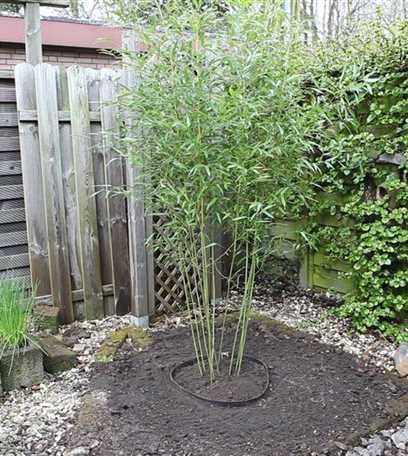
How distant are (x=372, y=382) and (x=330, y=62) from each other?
1796 millimetres

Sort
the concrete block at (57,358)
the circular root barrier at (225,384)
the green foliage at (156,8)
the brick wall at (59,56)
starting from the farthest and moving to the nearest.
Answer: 1. the brick wall at (59,56)
2. the concrete block at (57,358)
3. the circular root barrier at (225,384)
4. the green foliage at (156,8)

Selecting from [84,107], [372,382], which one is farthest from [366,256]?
[84,107]

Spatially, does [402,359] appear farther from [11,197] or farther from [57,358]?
[11,197]

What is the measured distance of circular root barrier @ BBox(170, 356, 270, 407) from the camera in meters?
2.06

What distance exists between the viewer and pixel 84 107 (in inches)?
105

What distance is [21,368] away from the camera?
216cm

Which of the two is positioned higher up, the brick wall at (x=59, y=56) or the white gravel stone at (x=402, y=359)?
the brick wall at (x=59, y=56)

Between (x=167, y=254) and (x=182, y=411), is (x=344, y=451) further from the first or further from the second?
(x=167, y=254)

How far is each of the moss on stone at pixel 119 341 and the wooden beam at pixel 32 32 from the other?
1.72 metres

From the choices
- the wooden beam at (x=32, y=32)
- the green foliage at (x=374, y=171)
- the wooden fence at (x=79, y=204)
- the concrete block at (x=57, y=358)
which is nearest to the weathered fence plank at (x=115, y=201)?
the wooden fence at (x=79, y=204)

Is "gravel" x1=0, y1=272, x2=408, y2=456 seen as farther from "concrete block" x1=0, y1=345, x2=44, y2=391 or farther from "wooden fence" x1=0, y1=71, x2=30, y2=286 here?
"wooden fence" x1=0, y1=71, x2=30, y2=286

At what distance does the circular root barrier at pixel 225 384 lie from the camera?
2.06 meters

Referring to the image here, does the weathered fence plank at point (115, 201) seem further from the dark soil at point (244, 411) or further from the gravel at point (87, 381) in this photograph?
the dark soil at point (244, 411)

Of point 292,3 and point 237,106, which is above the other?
point 292,3
